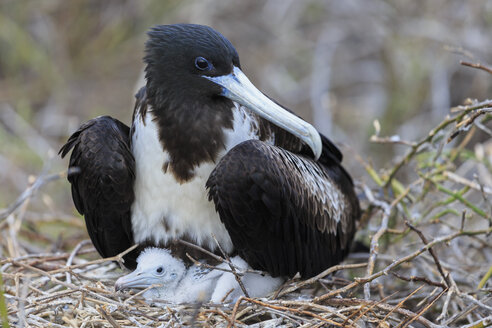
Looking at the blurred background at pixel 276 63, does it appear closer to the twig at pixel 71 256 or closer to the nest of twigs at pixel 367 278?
the nest of twigs at pixel 367 278

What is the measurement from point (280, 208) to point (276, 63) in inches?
156

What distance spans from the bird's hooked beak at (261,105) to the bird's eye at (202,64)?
0.04m

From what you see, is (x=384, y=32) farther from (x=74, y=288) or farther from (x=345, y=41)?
(x=74, y=288)

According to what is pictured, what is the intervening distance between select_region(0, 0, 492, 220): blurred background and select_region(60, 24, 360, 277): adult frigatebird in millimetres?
2133

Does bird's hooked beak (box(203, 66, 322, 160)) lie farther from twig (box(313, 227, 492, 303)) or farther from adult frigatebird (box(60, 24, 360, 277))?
twig (box(313, 227, 492, 303))

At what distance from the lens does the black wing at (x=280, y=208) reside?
3.00m

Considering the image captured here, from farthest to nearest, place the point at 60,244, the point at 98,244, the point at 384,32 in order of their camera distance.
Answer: the point at 384,32, the point at 60,244, the point at 98,244

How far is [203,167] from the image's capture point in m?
3.18

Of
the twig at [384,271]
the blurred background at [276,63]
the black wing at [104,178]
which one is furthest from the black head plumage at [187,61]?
the blurred background at [276,63]

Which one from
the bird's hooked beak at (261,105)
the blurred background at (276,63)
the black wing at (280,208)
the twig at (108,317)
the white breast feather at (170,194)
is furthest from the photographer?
the blurred background at (276,63)

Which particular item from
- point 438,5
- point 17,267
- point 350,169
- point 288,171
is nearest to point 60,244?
point 17,267

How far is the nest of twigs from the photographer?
293 centimetres

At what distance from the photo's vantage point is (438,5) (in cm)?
589

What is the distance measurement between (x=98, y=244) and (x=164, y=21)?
3517 mm
